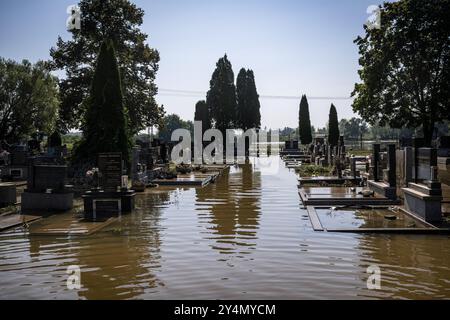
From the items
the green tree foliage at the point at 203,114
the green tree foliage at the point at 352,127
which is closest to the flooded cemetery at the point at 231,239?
the green tree foliage at the point at 203,114

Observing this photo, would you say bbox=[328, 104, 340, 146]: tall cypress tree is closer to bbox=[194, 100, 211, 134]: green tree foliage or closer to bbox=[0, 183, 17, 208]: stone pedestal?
bbox=[194, 100, 211, 134]: green tree foliage

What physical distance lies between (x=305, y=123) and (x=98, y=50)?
36555 mm

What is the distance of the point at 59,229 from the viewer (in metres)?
12.8

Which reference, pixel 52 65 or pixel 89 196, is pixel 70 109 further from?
pixel 89 196

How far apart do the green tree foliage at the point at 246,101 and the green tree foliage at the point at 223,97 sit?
2.32 metres

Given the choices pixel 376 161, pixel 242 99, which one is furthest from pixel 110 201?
pixel 242 99

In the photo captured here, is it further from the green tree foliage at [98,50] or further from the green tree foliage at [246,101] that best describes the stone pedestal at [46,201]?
the green tree foliage at [246,101]

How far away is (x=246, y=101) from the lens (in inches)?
2509

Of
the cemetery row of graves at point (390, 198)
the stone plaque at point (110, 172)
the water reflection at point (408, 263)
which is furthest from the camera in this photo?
the stone plaque at point (110, 172)

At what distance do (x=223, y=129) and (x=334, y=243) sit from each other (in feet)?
163

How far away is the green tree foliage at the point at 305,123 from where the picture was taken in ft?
220

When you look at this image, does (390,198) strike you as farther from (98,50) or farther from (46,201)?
(98,50)

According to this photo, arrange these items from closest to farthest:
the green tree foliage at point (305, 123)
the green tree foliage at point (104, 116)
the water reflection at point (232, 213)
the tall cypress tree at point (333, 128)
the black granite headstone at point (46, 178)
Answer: the water reflection at point (232, 213) → the black granite headstone at point (46, 178) → the green tree foliage at point (104, 116) → the tall cypress tree at point (333, 128) → the green tree foliage at point (305, 123)

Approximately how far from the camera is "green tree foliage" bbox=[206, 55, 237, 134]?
5950cm
